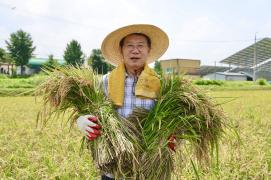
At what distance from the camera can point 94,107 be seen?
2.49 m

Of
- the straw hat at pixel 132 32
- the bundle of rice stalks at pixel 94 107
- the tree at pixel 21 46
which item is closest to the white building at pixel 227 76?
the tree at pixel 21 46

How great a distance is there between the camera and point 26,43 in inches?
Answer: 1794

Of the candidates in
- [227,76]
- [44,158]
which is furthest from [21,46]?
[44,158]

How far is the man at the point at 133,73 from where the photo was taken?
259 centimetres

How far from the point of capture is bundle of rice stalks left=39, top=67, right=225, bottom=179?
242 cm

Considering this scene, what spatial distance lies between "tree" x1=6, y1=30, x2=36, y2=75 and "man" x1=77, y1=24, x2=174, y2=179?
43.8 meters

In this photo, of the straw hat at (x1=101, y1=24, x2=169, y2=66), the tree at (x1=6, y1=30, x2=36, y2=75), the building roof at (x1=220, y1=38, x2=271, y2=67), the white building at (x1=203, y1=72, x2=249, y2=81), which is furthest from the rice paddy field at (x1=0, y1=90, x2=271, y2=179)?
the white building at (x1=203, y1=72, x2=249, y2=81)

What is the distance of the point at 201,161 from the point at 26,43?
147 ft

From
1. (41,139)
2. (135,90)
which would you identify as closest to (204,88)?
(135,90)

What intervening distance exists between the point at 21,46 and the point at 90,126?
148ft

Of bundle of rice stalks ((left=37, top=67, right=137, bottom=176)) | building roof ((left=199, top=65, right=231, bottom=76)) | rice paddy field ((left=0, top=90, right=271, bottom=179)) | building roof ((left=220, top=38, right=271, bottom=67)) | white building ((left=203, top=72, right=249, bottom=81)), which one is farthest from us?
building roof ((left=199, top=65, right=231, bottom=76))

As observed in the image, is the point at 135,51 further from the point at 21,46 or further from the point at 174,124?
the point at 21,46

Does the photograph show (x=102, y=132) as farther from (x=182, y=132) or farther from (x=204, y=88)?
(x=204, y=88)

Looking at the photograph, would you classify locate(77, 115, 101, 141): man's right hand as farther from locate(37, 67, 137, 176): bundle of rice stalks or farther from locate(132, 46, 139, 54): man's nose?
locate(132, 46, 139, 54): man's nose
